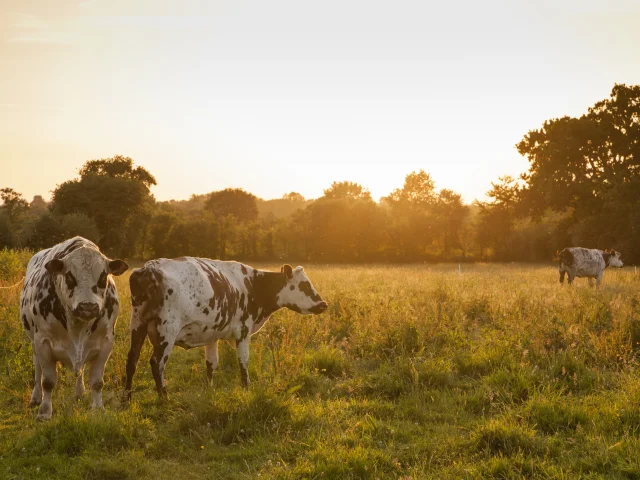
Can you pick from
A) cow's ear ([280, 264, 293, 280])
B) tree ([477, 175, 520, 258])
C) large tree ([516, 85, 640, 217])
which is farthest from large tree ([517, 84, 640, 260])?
cow's ear ([280, 264, 293, 280])

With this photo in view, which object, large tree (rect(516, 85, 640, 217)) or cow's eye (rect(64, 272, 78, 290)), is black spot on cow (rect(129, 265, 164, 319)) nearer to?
cow's eye (rect(64, 272, 78, 290))

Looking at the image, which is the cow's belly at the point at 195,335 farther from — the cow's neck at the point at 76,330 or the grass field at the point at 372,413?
the cow's neck at the point at 76,330

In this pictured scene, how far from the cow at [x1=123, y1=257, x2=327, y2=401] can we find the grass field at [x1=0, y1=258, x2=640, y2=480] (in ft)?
2.07

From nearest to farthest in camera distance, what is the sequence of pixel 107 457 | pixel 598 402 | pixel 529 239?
pixel 107 457, pixel 598 402, pixel 529 239

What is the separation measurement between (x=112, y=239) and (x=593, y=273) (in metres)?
49.2

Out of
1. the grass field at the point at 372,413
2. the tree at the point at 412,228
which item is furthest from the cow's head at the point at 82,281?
the tree at the point at 412,228

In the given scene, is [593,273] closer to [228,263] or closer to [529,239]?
[228,263]

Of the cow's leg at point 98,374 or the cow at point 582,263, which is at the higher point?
the cow at point 582,263

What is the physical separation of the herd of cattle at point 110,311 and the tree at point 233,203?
84924 millimetres

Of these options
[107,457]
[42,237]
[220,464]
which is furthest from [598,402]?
[42,237]

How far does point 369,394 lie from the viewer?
729 cm

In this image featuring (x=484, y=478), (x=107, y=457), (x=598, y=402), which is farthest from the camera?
(x=598, y=402)

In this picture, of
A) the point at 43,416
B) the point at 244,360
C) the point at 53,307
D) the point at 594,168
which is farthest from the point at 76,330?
the point at 594,168

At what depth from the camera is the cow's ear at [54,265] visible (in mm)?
5965
